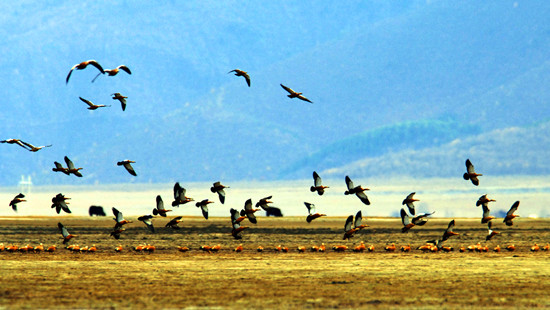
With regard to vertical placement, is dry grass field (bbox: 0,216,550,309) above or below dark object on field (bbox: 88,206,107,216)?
below

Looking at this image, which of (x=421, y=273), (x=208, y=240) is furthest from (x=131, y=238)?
(x=421, y=273)

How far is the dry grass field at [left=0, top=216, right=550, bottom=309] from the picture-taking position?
29.4 metres

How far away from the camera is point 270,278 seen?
Result: 36875 mm

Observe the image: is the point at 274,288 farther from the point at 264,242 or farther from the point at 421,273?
the point at 264,242

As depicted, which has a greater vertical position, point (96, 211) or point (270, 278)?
point (96, 211)

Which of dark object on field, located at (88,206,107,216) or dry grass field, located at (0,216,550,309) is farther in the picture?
dark object on field, located at (88,206,107,216)

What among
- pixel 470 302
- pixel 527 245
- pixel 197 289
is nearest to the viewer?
pixel 470 302

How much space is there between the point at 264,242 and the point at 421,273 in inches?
944

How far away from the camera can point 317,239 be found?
6644cm

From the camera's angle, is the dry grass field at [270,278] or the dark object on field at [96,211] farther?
the dark object on field at [96,211]

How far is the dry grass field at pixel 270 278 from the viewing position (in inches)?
1157

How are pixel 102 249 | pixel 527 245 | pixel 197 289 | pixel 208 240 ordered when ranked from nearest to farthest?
pixel 197 289 → pixel 102 249 → pixel 527 245 → pixel 208 240

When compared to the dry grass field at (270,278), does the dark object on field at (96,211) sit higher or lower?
higher

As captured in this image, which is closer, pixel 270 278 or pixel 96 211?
pixel 270 278
